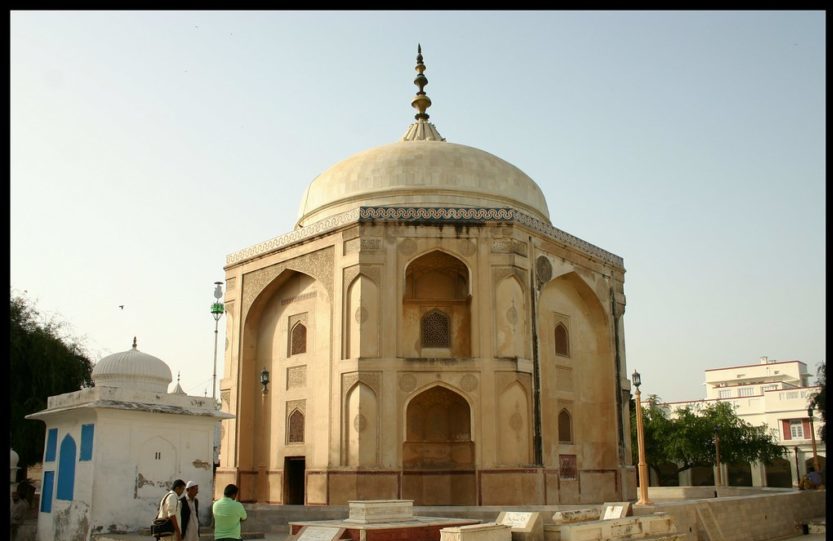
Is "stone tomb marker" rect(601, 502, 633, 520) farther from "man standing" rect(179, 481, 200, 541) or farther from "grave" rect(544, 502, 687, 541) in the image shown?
"man standing" rect(179, 481, 200, 541)

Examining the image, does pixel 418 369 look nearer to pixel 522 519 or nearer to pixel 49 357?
pixel 522 519

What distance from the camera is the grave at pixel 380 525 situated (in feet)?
39.7

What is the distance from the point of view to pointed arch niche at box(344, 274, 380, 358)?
19.2 metres

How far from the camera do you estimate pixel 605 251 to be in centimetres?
2361

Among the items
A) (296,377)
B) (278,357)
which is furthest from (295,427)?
(278,357)

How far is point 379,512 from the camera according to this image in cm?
1309

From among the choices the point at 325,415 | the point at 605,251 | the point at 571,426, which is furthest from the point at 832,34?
the point at 605,251

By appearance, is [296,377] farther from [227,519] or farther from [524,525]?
[227,519]

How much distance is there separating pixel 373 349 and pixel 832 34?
52.4 feet

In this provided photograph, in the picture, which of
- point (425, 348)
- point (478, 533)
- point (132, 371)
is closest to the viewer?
point (478, 533)

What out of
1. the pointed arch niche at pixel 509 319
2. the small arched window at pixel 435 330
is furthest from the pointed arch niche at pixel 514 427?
the small arched window at pixel 435 330

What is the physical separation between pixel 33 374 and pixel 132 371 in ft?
25.6

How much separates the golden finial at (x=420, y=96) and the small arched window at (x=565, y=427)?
1098cm

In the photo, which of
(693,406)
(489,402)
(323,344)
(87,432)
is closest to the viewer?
(87,432)
